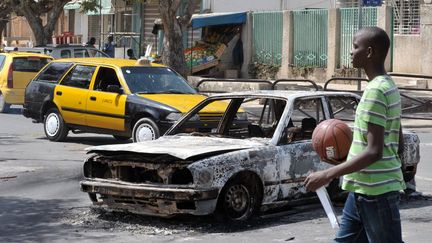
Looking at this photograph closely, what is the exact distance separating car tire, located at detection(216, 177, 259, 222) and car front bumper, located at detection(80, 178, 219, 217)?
178 mm

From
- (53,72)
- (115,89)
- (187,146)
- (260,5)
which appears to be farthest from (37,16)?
(187,146)

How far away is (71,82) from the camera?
16594 millimetres

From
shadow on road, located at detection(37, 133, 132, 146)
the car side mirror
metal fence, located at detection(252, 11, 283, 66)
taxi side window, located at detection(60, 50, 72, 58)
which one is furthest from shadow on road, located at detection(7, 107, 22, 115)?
metal fence, located at detection(252, 11, 283, 66)

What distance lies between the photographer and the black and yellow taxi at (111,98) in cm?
1470

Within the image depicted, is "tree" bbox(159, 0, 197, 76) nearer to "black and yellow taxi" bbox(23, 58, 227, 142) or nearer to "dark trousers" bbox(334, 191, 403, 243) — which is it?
"black and yellow taxi" bbox(23, 58, 227, 142)

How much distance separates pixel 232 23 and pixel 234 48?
96 centimetres

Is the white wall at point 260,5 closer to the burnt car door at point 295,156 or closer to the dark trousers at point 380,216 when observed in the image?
the burnt car door at point 295,156

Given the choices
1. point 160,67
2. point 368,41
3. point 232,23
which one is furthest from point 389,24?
point 368,41

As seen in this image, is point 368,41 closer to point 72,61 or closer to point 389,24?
point 72,61

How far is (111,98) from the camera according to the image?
51.0 feet

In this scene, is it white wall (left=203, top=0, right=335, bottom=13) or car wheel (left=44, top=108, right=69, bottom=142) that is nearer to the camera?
car wheel (left=44, top=108, right=69, bottom=142)

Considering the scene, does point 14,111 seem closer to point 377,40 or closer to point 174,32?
point 174,32

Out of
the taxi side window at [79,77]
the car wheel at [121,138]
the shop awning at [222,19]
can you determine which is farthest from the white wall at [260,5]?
the taxi side window at [79,77]

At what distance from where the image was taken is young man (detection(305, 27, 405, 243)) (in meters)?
4.85
